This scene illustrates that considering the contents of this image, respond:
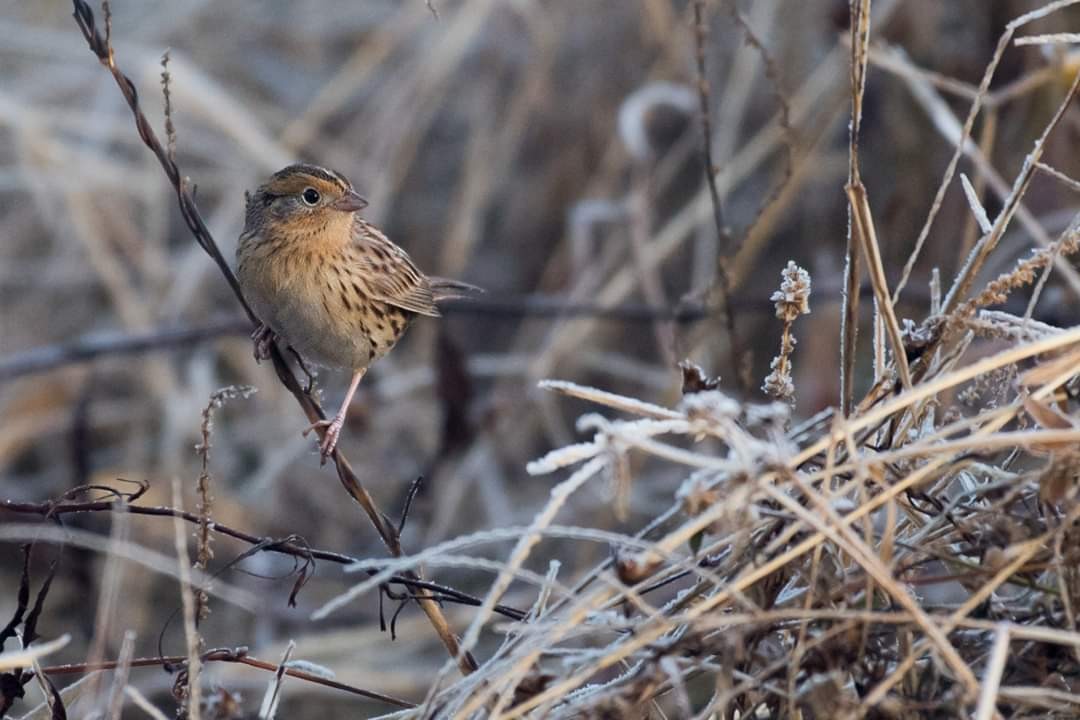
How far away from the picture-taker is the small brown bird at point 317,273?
9.53 feet

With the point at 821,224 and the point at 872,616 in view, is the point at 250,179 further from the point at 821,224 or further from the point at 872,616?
the point at 872,616

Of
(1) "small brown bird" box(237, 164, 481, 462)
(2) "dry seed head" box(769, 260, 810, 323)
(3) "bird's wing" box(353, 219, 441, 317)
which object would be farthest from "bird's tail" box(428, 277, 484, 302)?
(2) "dry seed head" box(769, 260, 810, 323)

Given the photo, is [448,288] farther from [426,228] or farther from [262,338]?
[426,228]

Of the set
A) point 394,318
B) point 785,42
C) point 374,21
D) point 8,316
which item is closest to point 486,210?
point 374,21

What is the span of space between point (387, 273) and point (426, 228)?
2.79 metres

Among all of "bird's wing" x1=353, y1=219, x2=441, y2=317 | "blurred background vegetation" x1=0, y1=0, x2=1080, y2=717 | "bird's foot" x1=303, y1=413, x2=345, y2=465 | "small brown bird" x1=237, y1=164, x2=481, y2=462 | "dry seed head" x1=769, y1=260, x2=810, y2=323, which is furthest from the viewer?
"blurred background vegetation" x1=0, y1=0, x2=1080, y2=717

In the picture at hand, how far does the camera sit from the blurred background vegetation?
4598 millimetres

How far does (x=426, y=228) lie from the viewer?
19.4ft

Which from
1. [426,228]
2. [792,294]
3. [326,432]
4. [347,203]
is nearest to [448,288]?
[347,203]

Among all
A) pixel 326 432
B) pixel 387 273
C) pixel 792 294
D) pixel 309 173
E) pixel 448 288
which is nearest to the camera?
pixel 792 294

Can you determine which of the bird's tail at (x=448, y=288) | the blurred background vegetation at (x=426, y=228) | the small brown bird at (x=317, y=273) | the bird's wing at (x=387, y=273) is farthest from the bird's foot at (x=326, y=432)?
the blurred background vegetation at (x=426, y=228)

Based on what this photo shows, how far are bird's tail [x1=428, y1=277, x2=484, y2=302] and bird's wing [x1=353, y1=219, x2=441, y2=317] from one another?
0.28ft

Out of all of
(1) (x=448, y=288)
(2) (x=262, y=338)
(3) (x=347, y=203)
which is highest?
(3) (x=347, y=203)

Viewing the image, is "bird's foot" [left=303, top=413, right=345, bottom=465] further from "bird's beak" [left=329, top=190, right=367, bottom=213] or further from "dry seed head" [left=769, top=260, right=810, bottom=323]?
"dry seed head" [left=769, top=260, right=810, bottom=323]
